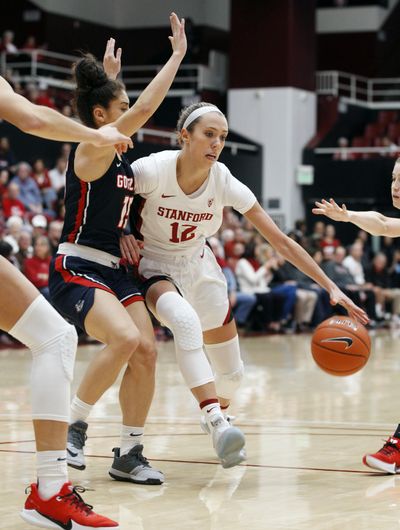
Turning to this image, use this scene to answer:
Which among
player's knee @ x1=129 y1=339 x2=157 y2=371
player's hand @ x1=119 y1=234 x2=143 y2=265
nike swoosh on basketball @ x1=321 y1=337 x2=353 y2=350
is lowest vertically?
nike swoosh on basketball @ x1=321 y1=337 x2=353 y2=350

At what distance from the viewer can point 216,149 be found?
5.63 metres

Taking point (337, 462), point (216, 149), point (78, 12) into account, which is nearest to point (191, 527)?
point (337, 462)

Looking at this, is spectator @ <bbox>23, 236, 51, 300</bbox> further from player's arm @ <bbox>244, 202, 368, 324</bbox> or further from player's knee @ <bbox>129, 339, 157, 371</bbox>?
player's knee @ <bbox>129, 339, 157, 371</bbox>

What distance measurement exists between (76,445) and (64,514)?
1.33 meters

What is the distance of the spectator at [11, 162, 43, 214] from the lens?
16.0m

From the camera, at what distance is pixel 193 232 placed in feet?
19.2

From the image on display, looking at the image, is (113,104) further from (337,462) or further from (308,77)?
(308,77)

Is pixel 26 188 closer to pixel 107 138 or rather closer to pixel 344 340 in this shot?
pixel 344 340

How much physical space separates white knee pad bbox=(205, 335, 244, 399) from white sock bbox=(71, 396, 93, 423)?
0.95m

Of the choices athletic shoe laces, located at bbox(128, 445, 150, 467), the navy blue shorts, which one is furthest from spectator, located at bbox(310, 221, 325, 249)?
athletic shoe laces, located at bbox(128, 445, 150, 467)

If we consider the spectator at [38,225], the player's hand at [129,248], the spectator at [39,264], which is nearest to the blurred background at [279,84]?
the spectator at [38,225]

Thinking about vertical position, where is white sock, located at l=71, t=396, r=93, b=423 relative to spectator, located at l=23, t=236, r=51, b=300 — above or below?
above

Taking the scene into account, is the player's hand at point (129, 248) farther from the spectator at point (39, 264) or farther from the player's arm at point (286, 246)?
the spectator at point (39, 264)

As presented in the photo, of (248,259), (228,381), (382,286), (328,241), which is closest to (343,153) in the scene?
(328,241)
